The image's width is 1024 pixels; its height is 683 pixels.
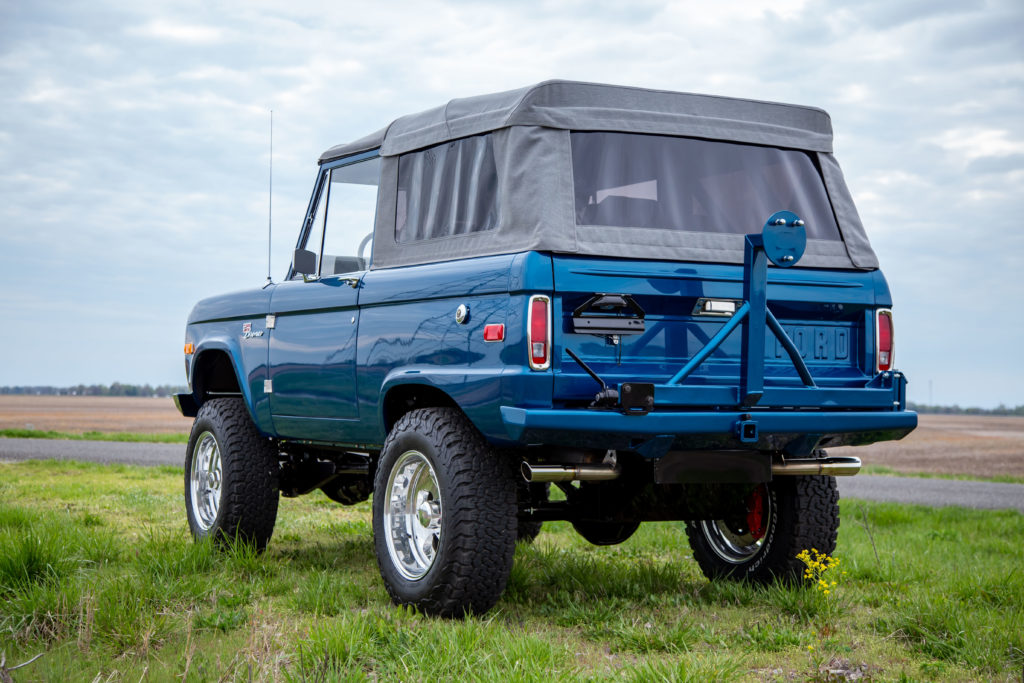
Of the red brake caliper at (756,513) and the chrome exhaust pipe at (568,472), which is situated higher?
the chrome exhaust pipe at (568,472)

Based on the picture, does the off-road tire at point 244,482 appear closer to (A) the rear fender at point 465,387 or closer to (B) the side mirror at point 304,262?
(B) the side mirror at point 304,262

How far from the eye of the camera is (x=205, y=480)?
749cm

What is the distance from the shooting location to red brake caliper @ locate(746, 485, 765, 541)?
6.18 m

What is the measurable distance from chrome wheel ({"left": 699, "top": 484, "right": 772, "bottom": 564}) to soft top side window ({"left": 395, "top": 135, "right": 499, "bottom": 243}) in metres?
2.19

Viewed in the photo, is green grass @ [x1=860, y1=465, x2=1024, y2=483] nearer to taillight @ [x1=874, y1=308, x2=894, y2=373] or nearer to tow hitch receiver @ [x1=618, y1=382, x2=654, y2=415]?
taillight @ [x1=874, y1=308, x2=894, y2=373]

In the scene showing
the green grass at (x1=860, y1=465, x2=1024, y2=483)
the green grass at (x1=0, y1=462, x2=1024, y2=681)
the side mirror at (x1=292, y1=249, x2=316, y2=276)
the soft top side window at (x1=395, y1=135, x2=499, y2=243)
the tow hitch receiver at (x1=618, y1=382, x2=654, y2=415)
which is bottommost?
the green grass at (x1=860, y1=465, x2=1024, y2=483)

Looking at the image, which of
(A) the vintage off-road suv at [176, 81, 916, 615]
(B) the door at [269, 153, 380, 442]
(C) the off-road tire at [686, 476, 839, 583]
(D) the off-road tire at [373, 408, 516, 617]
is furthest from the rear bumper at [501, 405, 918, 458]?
(B) the door at [269, 153, 380, 442]

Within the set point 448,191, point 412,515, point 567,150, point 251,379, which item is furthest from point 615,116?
point 251,379

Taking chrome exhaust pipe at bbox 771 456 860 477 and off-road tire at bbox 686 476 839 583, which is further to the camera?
off-road tire at bbox 686 476 839 583

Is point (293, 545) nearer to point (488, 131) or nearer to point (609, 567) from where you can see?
point (609, 567)

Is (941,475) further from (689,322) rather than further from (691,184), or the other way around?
(689,322)

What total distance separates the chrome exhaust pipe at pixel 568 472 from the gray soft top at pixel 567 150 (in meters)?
0.94

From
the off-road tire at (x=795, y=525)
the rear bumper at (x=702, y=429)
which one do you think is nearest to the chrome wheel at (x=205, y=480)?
the rear bumper at (x=702, y=429)

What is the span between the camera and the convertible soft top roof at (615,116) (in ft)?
16.6
